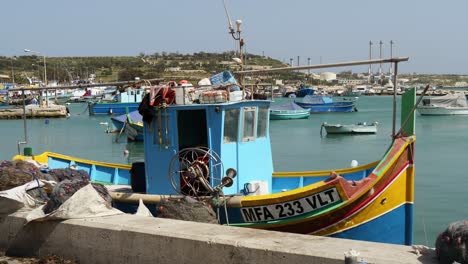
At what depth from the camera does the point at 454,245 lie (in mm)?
5215

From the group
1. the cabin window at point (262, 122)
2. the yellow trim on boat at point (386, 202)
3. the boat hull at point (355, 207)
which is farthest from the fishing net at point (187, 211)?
the cabin window at point (262, 122)

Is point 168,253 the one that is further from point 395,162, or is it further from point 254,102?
point 254,102

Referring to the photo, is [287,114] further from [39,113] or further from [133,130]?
[39,113]

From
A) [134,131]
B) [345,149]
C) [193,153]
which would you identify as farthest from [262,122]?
[134,131]

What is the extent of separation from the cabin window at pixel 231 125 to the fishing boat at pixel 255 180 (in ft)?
0.05

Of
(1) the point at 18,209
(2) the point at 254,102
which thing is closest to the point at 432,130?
(2) the point at 254,102

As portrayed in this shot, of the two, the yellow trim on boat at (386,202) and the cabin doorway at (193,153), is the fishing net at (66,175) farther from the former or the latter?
the yellow trim on boat at (386,202)

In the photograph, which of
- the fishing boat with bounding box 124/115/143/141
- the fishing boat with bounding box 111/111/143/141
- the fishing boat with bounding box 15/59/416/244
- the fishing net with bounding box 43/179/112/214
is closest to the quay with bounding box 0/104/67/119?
the fishing boat with bounding box 111/111/143/141

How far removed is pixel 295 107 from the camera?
7169 centimetres

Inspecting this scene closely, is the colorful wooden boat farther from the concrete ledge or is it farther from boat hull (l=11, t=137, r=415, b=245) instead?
the concrete ledge

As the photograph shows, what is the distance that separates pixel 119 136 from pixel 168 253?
44.1 m

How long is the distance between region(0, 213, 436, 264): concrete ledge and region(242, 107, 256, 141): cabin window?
12.5 feet

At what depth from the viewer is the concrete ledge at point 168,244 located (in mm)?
5594

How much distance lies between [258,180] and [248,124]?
1062 millimetres
